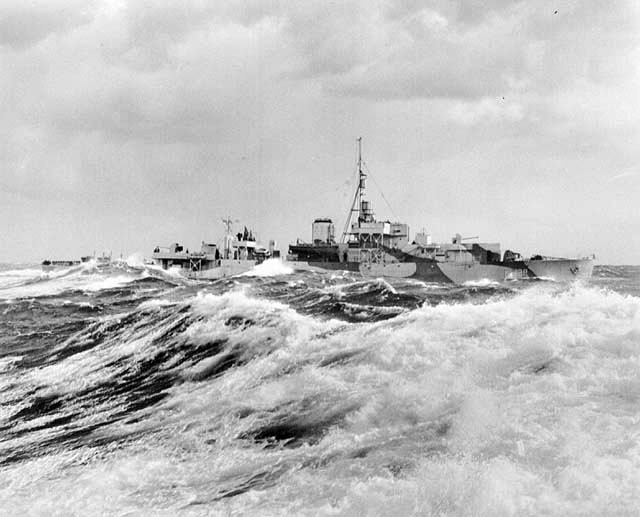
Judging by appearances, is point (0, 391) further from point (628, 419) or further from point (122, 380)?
point (628, 419)

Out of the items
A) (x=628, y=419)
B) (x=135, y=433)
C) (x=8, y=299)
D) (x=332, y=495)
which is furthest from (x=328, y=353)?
(x=8, y=299)

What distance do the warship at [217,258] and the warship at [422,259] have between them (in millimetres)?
5855

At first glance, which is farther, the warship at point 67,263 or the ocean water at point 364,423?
the warship at point 67,263

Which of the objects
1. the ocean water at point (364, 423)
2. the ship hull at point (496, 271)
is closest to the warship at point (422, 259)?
the ship hull at point (496, 271)

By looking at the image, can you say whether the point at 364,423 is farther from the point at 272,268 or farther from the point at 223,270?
the point at 223,270

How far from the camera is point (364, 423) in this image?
22.5 ft

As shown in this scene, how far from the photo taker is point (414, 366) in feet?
26.2

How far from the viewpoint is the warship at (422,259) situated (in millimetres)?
57938

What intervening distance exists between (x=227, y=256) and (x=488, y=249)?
109 ft

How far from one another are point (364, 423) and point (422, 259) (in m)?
54.5

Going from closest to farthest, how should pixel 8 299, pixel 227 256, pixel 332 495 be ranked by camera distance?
pixel 332 495 → pixel 8 299 → pixel 227 256

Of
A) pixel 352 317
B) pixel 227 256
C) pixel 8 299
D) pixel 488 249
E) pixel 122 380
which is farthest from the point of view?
pixel 227 256

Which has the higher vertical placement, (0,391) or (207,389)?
(207,389)

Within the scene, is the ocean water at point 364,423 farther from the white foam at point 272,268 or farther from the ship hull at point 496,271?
the white foam at point 272,268
